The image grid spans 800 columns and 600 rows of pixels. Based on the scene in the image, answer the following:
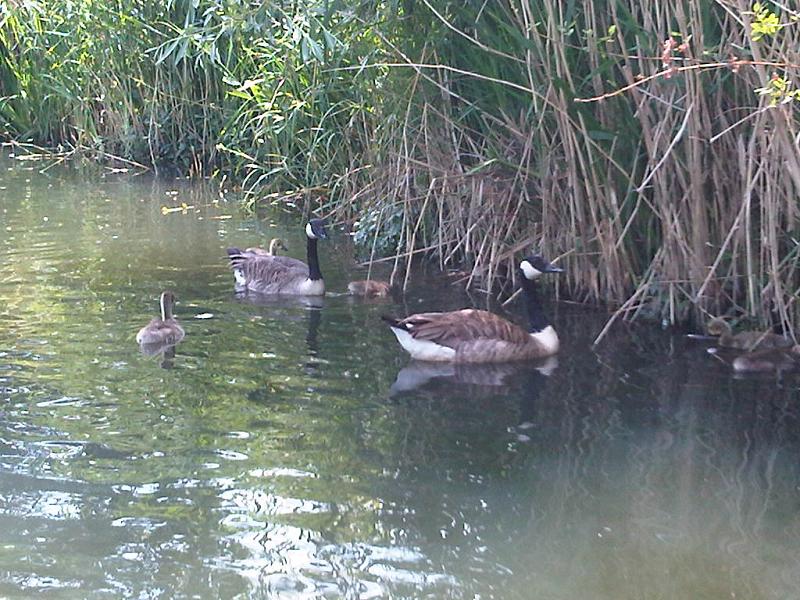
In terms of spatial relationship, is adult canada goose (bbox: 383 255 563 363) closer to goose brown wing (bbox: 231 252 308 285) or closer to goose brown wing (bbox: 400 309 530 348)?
goose brown wing (bbox: 400 309 530 348)

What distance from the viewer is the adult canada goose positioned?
28.6 ft

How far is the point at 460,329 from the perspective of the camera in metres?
8.73

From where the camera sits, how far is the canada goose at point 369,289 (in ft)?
34.1

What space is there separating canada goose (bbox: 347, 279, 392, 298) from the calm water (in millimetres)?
169

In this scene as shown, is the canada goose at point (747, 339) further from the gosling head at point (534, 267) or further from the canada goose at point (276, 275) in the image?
the canada goose at point (276, 275)

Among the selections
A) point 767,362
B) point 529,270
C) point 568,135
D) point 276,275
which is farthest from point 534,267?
point 276,275

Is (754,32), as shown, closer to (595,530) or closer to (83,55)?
(595,530)

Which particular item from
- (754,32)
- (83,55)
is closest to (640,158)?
(754,32)

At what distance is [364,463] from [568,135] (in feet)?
11.3

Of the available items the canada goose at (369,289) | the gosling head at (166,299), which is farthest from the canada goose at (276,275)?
the gosling head at (166,299)

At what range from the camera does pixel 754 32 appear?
6648 mm

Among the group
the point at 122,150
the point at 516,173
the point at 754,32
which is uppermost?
the point at 754,32

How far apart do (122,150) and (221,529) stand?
13717mm

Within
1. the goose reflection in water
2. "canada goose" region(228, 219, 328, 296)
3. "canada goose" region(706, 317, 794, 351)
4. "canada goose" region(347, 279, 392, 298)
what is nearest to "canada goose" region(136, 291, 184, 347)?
the goose reflection in water
